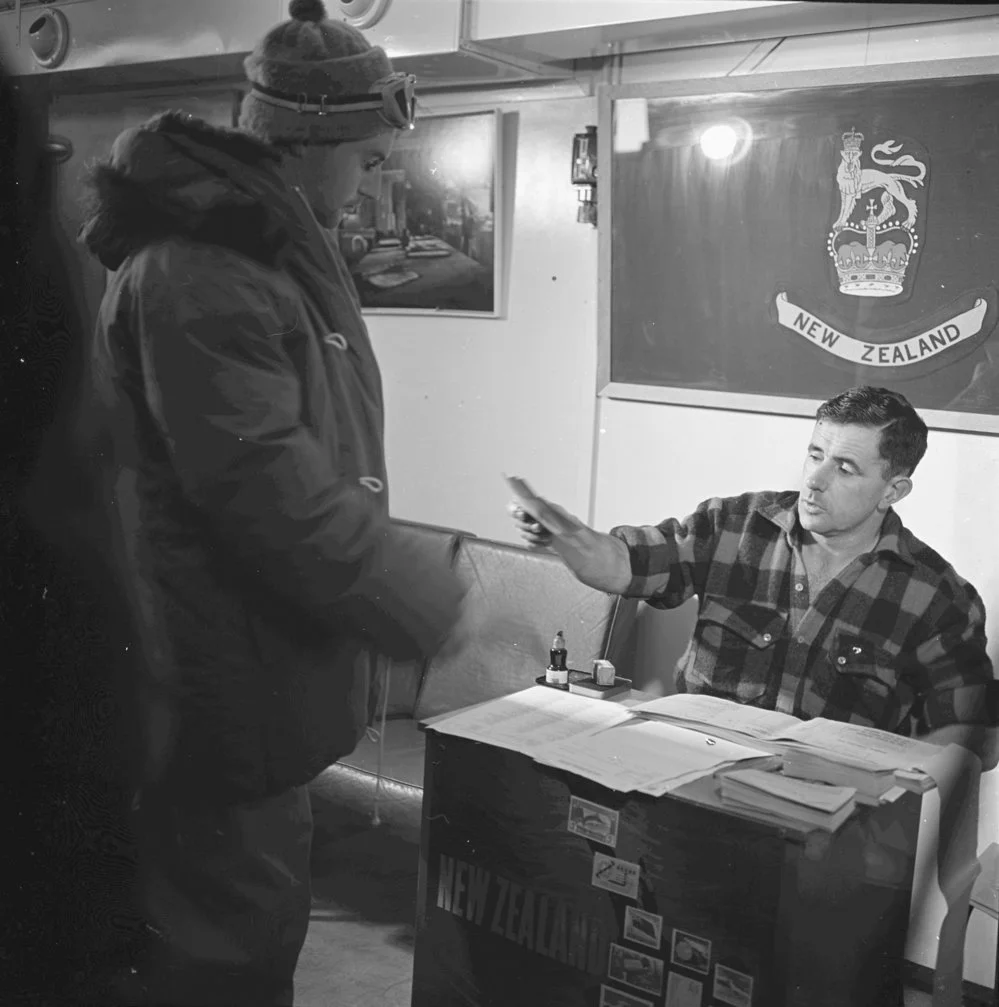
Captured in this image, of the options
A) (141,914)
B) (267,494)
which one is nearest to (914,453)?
(267,494)

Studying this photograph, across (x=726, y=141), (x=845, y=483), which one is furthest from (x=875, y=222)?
(x=845, y=483)

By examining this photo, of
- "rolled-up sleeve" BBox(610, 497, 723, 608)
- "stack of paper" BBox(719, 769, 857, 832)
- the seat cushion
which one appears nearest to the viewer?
"stack of paper" BBox(719, 769, 857, 832)

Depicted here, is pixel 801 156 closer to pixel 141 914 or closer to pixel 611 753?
pixel 611 753

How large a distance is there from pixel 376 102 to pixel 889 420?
0.74 m

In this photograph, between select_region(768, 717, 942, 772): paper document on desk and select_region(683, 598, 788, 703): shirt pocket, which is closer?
select_region(768, 717, 942, 772): paper document on desk

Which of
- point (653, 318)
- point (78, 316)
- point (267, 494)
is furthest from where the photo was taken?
point (653, 318)

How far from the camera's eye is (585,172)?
1.52 m

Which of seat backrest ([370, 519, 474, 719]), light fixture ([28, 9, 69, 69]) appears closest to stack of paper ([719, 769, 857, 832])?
seat backrest ([370, 519, 474, 719])

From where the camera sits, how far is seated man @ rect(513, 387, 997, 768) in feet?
4.97

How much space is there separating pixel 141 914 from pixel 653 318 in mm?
1039

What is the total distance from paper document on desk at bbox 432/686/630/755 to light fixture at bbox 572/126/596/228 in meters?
0.61

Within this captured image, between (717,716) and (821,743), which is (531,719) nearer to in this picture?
(717,716)

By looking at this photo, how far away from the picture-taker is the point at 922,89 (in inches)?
56.6

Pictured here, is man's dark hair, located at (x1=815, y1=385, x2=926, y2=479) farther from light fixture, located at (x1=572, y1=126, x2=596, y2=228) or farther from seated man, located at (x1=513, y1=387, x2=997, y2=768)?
light fixture, located at (x1=572, y1=126, x2=596, y2=228)
